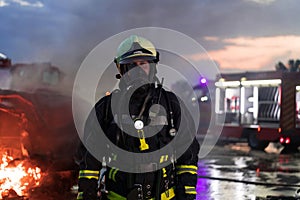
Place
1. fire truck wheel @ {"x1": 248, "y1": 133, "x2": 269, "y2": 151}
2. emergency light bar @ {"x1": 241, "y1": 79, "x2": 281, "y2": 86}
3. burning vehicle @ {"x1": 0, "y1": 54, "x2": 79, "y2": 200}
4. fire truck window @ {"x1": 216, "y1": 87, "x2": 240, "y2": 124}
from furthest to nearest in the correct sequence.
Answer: fire truck window @ {"x1": 216, "y1": 87, "x2": 240, "y2": 124} → fire truck wheel @ {"x1": 248, "y1": 133, "x2": 269, "y2": 151} → emergency light bar @ {"x1": 241, "y1": 79, "x2": 281, "y2": 86} → burning vehicle @ {"x1": 0, "y1": 54, "x2": 79, "y2": 200}

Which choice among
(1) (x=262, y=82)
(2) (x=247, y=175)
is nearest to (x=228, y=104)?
(1) (x=262, y=82)

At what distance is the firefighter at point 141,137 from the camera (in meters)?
2.63

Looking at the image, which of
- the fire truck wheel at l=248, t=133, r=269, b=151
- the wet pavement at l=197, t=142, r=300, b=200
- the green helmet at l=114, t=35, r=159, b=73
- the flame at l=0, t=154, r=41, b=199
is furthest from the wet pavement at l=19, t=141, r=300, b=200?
the green helmet at l=114, t=35, r=159, b=73

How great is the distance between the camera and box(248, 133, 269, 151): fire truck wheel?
15.2 m

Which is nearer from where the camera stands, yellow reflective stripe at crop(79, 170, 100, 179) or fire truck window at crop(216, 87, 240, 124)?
yellow reflective stripe at crop(79, 170, 100, 179)

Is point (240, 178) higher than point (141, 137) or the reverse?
the reverse

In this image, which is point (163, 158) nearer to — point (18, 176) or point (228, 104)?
point (18, 176)

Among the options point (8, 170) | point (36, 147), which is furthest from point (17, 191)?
point (36, 147)

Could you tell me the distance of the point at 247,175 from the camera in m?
9.53

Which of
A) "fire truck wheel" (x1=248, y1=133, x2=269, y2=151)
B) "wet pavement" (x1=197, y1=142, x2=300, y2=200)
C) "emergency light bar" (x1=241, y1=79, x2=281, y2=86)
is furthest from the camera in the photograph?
"fire truck wheel" (x1=248, y1=133, x2=269, y2=151)

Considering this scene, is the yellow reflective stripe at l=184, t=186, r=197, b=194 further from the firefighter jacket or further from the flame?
the flame

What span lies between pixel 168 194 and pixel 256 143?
13.3 meters

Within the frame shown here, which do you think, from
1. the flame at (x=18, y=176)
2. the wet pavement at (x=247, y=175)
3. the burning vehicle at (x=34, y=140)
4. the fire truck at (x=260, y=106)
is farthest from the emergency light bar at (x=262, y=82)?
the flame at (x=18, y=176)

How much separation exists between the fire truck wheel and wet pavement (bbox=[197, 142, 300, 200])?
0.55 metres
